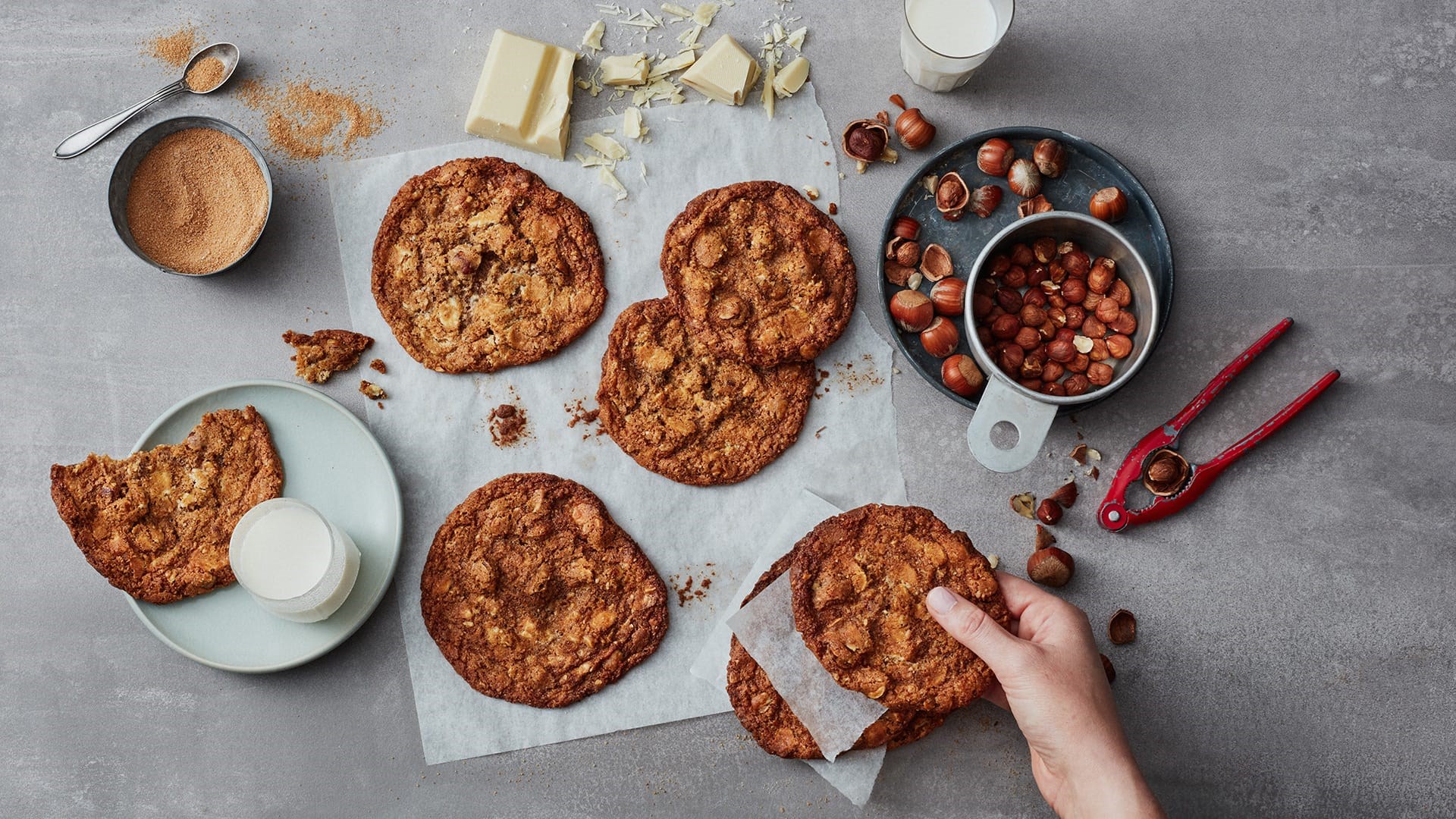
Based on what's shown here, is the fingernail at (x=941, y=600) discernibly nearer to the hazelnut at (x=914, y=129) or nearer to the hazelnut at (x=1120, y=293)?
the hazelnut at (x=1120, y=293)

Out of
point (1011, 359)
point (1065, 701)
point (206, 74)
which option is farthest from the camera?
point (206, 74)

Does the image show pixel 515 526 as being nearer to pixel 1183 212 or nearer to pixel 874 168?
pixel 874 168

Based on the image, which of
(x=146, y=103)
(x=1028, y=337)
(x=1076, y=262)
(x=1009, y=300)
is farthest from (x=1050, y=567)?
(x=146, y=103)

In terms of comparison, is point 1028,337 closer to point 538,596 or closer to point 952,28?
point 952,28

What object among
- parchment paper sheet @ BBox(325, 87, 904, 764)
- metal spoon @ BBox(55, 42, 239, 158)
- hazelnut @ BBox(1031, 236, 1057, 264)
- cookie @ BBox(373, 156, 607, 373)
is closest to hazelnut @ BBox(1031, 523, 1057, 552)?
parchment paper sheet @ BBox(325, 87, 904, 764)

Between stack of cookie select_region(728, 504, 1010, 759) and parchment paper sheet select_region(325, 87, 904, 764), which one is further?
parchment paper sheet select_region(325, 87, 904, 764)

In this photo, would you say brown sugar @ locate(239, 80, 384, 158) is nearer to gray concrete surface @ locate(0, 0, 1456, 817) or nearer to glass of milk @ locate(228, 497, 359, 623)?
gray concrete surface @ locate(0, 0, 1456, 817)
